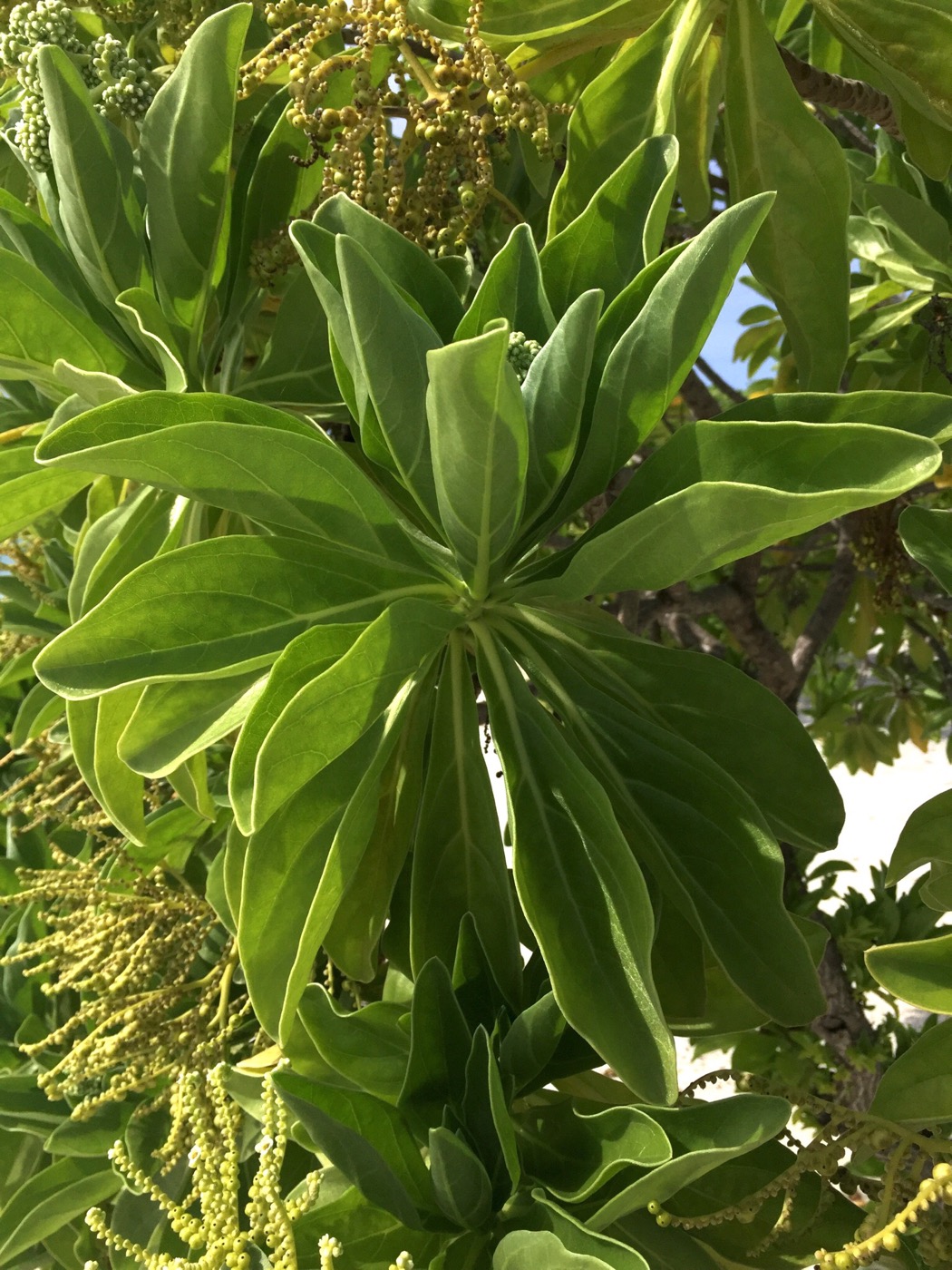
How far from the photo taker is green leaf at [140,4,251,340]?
0.84 meters

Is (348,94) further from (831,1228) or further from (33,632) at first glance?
(831,1228)

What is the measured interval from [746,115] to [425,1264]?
97 centimetres

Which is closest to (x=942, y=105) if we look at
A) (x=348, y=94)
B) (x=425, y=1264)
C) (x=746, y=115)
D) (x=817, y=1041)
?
(x=746, y=115)

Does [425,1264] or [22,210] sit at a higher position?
[22,210]

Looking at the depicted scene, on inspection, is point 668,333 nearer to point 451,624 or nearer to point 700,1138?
point 451,624

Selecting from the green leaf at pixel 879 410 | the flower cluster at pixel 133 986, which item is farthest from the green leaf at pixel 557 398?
the flower cluster at pixel 133 986

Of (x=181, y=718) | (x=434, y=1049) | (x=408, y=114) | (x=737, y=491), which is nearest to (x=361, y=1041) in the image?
(x=434, y=1049)

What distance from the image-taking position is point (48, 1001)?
4.52ft

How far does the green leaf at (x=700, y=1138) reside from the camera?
622 mm

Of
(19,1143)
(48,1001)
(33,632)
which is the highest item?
(33,632)

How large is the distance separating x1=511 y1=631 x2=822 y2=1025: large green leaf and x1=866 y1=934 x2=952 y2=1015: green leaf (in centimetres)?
Result: 5

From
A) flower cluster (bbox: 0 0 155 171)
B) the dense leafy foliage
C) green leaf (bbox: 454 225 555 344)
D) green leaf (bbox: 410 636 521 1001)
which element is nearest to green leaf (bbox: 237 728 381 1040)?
the dense leafy foliage

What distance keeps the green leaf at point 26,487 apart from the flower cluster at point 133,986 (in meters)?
0.41

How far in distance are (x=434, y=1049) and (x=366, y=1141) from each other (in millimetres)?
102
